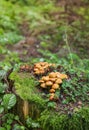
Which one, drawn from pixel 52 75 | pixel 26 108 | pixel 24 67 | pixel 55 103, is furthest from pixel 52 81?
pixel 24 67

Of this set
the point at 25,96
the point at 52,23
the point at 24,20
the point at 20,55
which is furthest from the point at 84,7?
the point at 25,96

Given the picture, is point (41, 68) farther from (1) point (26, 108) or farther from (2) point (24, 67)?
(1) point (26, 108)

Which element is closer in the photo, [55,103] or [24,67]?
[55,103]

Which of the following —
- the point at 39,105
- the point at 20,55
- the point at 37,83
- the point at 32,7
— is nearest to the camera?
the point at 39,105

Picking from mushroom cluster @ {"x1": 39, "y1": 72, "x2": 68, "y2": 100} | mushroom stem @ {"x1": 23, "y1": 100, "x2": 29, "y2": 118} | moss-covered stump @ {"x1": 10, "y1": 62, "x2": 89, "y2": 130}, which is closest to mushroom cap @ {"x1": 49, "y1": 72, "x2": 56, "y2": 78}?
mushroom cluster @ {"x1": 39, "y1": 72, "x2": 68, "y2": 100}

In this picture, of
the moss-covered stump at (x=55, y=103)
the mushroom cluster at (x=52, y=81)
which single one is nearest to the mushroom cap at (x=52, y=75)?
the mushroom cluster at (x=52, y=81)

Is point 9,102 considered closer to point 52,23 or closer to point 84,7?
point 52,23
